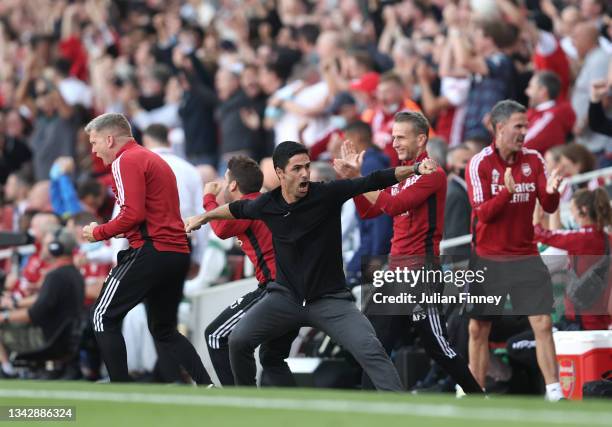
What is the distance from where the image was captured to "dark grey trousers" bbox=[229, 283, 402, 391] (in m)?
9.15

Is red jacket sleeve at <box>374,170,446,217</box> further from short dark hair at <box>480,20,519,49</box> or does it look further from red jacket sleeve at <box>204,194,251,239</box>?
short dark hair at <box>480,20,519,49</box>

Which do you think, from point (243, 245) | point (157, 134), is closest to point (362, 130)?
point (243, 245)

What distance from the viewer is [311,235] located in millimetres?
9445

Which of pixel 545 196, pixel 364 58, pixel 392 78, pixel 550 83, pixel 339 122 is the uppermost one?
pixel 364 58

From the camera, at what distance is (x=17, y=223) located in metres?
18.6

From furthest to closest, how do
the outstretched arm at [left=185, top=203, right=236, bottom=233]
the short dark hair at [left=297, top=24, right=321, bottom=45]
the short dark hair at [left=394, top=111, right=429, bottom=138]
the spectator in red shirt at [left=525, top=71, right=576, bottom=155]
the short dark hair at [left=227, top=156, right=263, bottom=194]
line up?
the short dark hair at [left=297, top=24, right=321, bottom=45] < the spectator in red shirt at [left=525, top=71, right=576, bottom=155] < the short dark hair at [left=227, top=156, right=263, bottom=194] < the short dark hair at [left=394, top=111, right=429, bottom=138] < the outstretched arm at [left=185, top=203, right=236, bottom=233]

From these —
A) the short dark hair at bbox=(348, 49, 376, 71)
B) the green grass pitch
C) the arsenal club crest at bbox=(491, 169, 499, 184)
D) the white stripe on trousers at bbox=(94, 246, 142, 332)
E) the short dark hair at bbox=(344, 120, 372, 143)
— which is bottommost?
the green grass pitch

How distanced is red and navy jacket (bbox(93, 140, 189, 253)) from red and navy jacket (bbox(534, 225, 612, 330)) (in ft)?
9.50

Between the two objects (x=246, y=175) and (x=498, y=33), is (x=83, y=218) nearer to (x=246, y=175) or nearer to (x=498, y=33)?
(x=498, y=33)

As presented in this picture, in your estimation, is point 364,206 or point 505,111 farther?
point 505,111

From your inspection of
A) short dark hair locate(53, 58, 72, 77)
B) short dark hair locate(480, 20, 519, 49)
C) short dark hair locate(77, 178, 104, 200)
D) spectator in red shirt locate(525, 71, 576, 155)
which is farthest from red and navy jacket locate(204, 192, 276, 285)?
short dark hair locate(53, 58, 72, 77)

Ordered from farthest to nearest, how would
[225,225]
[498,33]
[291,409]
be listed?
[498,33] < [225,225] < [291,409]

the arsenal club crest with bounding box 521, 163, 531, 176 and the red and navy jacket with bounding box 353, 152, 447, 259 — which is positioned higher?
the arsenal club crest with bounding box 521, 163, 531, 176

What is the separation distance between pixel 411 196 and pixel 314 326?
53.0 inches
